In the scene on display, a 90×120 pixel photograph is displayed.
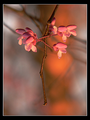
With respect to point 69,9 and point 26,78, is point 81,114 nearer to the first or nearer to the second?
point 26,78

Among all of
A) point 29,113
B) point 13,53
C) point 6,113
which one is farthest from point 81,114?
point 13,53

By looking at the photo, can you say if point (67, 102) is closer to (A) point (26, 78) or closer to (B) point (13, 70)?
(A) point (26, 78)

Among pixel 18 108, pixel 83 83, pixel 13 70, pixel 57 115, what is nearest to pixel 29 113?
pixel 18 108

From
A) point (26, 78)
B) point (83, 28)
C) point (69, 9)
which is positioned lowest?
point (26, 78)

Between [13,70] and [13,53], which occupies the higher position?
[13,53]

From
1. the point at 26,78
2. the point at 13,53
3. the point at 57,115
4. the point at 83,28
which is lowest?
the point at 57,115

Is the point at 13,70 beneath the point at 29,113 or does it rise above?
above
